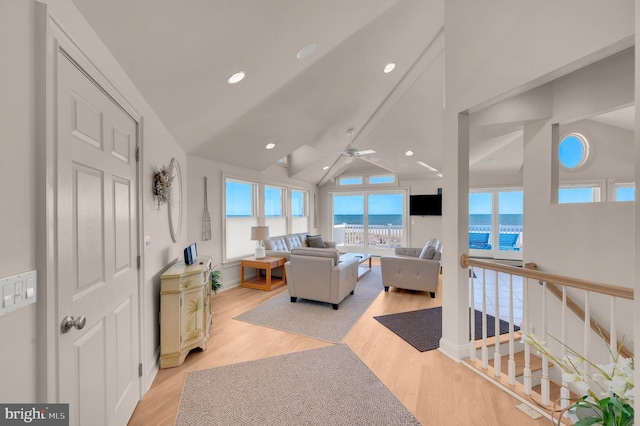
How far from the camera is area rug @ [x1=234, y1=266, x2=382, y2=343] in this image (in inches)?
120

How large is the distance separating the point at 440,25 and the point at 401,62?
2.03 ft

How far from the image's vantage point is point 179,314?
230 cm

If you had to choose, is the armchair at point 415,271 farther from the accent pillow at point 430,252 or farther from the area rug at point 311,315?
the area rug at point 311,315

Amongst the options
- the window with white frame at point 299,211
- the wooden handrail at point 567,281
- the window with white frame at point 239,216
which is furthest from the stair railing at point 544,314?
the window with white frame at point 299,211

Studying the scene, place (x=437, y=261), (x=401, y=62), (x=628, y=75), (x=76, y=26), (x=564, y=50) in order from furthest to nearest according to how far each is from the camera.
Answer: (x=437, y=261) → (x=401, y=62) → (x=628, y=75) → (x=564, y=50) → (x=76, y=26)

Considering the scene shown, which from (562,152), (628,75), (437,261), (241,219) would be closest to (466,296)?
(437,261)

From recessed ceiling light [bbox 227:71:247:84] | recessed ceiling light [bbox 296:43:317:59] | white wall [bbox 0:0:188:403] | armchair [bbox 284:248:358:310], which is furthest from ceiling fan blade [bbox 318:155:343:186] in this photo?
white wall [bbox 0:0:188:403]

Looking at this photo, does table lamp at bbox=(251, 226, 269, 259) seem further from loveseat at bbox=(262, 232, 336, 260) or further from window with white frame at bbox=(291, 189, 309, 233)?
window with white frame at bbox=(291, 189, 309, 233)

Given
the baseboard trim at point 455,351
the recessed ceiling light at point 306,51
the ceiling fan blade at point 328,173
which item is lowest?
the baseboard trim at point 455,351

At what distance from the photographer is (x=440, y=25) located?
10.8ft

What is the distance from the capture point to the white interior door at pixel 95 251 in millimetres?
1071

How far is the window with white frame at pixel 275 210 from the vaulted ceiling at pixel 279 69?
1.03m

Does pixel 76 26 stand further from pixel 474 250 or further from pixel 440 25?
pixel 474 250

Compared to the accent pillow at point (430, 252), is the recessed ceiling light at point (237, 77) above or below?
above
